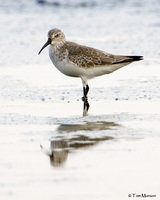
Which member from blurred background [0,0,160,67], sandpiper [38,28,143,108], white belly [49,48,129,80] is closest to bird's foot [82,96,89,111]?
sandpiper [38,28,143,108]

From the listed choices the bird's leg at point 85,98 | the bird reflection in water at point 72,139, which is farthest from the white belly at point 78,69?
the bird reflection in water at point 72,139

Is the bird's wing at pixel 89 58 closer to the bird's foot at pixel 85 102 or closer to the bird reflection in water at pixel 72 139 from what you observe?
the bird's foot at pixel 85 102

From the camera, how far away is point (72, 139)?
20.0ft

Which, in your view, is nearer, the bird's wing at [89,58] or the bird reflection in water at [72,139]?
the bird reflection in water at [72,139]

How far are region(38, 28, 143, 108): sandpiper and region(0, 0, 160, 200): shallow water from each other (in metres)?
0.33

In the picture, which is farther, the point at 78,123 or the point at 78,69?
the point at 78,69

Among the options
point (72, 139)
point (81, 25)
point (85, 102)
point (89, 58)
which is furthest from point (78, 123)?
point (81, 25)

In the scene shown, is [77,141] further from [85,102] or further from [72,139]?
[85,102]

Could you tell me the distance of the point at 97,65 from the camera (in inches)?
343

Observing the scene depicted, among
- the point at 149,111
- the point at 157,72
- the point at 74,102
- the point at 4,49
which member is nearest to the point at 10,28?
the point at 4,49

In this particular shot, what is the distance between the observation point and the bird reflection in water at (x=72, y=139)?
5.52 m

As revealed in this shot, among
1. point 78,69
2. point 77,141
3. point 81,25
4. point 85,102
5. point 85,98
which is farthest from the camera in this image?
point 81,25

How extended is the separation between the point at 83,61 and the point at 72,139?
8.92ft

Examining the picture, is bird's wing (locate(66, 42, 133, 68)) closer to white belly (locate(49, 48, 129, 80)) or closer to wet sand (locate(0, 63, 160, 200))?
white belly (locate(49, 48, 129, 80))
